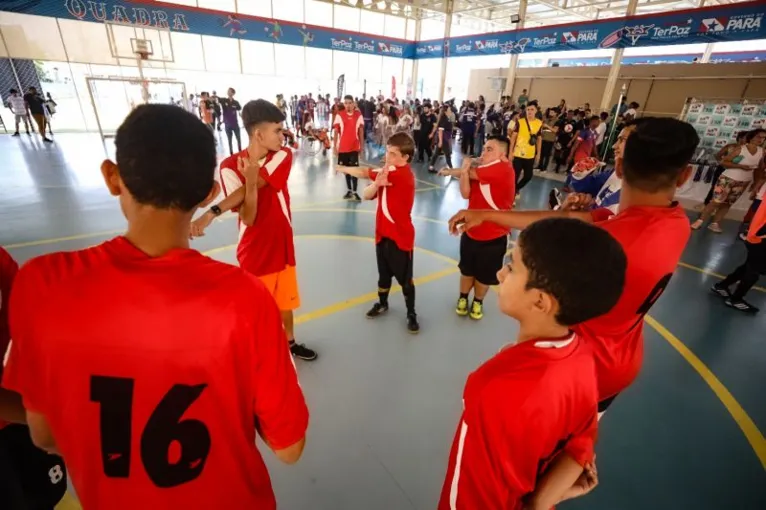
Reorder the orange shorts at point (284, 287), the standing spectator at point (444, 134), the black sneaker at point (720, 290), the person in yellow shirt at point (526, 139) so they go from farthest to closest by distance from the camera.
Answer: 1. the standing spectator at point (444, 134)
2. the person in yellow shirt at point (526, 139)
3. the black sneaker at point (720, 290)
4. the orange shorts at point (284, 287)

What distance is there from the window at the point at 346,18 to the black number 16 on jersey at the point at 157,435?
2546 centimetres

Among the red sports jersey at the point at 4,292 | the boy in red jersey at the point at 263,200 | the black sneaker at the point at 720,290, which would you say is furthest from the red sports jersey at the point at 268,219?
the black sneaker at the point at 720,290

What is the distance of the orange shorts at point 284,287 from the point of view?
3006 mm

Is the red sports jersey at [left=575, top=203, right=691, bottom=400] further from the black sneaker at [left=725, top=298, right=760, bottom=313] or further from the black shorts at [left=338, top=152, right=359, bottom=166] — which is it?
the black shorts at [left=338, top=152, right=359, bottom=166]

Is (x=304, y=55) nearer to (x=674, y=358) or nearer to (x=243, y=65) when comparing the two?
(x=243, y=65)

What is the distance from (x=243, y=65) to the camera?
1988 centimetres

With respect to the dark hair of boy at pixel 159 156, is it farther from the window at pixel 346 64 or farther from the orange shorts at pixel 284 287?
the window at pixel 346 64

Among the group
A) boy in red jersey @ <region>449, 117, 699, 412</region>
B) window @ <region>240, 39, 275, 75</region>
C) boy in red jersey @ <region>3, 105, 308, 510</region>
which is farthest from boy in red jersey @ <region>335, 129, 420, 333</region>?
window @ <region>240, 39, 275, 75</region>

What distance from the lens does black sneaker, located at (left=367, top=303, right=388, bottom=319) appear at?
3979 mm

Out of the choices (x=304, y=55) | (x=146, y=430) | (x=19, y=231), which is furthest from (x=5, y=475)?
(x=304, y=55)

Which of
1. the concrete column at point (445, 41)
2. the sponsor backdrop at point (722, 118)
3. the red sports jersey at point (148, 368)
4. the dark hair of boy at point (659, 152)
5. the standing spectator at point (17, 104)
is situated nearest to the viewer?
the red sports jersey at point (148, 368)

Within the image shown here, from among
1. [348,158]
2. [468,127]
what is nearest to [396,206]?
[348,158]

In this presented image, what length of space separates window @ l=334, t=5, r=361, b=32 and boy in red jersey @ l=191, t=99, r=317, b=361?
76.6ft

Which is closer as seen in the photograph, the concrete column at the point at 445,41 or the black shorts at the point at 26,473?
the black shorts at the point at 26,473
